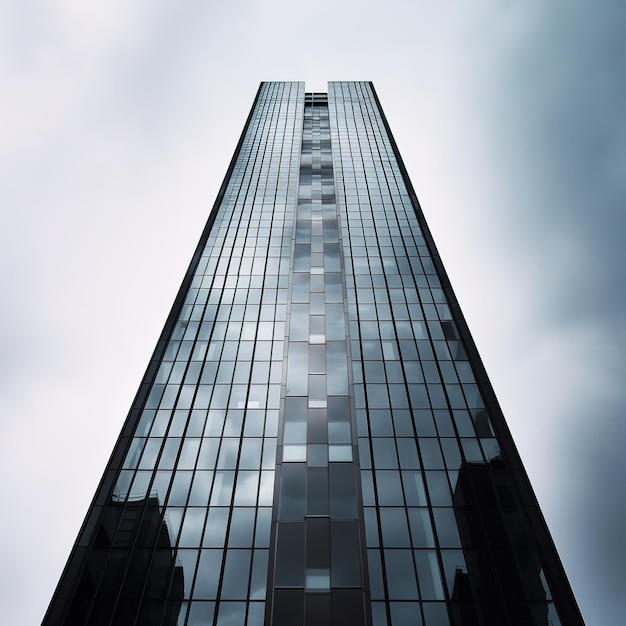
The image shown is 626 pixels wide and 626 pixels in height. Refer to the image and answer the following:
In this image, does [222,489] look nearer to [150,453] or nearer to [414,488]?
[150,453]

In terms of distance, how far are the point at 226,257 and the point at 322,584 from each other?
110 ft

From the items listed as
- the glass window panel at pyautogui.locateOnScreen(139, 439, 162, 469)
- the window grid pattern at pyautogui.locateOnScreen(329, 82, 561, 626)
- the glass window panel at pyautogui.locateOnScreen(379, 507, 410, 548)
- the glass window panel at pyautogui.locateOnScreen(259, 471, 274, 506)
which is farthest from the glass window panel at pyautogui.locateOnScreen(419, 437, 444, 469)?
the glass window panel at pyautogui.locateOnScreen(139, 439, 162, 469)

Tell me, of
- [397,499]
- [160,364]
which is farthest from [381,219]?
[397,499]

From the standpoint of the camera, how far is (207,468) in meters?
29.0

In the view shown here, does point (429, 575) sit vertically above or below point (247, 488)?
below

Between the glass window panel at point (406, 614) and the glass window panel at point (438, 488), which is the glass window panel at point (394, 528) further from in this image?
the glass window panel at point (406, 614)

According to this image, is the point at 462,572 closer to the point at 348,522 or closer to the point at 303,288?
the point at 348,522

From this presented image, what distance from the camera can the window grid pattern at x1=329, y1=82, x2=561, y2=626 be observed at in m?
23.1

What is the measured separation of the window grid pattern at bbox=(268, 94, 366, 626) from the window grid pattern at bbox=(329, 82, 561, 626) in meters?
1.16

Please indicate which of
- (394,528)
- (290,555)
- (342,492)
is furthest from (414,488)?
(290,555)

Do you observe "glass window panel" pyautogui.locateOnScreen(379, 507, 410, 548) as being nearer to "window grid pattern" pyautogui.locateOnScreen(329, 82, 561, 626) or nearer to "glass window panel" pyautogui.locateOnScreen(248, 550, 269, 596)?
"window grid pattern" pyautogui.locateOnScreen(329, 82, 561, 626)

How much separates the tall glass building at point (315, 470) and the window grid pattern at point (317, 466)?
10cm

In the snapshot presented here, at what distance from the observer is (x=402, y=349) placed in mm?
37281

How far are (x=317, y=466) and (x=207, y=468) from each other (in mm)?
7006
